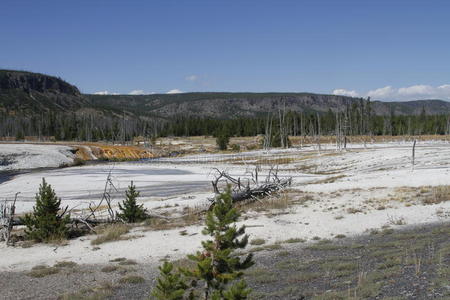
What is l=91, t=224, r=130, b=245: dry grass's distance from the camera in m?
19.1

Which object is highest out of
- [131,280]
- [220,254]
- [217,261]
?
[220,254]

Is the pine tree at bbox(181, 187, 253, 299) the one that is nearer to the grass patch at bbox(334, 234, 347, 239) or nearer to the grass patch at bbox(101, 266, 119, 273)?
the grass patch at bbox(101, 266, 119, 273)

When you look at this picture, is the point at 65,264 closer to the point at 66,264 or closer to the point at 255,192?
the point at 66,264

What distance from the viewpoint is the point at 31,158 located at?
261ft

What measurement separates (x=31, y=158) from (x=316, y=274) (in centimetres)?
7765

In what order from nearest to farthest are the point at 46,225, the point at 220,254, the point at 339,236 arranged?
the point at 220,254 < the point at 339,236 < the point at 46,225

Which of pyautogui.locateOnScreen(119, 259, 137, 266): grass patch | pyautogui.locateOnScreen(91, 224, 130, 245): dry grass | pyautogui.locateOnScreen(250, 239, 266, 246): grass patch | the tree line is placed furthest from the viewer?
the tree line

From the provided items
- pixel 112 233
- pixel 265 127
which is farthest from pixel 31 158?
pixel 265 127

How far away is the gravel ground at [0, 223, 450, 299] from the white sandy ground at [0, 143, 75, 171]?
66449 mm

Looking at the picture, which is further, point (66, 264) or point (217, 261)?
point (66, 264)

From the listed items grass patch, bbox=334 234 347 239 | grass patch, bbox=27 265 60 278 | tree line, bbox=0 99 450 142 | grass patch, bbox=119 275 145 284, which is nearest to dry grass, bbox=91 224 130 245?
grass patch, bbox=27 265 60 278

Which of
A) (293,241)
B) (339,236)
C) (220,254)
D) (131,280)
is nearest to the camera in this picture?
(220,254)

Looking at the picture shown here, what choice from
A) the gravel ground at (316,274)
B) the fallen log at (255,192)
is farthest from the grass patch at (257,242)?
the fallen log at (255,192)

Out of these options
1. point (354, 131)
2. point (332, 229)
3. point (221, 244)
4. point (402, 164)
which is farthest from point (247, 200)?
point (354, 131)
